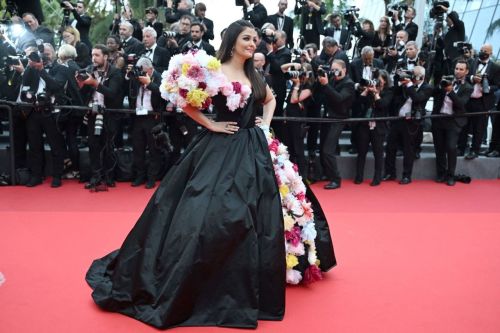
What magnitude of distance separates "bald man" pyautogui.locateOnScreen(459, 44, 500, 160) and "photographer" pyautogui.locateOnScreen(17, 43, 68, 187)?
5761 mm

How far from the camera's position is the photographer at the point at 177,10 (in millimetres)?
9477

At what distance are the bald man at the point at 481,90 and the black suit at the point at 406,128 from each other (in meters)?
0.81

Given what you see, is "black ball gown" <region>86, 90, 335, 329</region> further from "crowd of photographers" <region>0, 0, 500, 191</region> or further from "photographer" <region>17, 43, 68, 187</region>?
"photographer" <region>17, 43, 68, 187</region>

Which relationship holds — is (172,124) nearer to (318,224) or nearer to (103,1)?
(318,224)

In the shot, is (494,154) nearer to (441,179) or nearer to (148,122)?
(441,179)

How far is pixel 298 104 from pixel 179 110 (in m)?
1.65

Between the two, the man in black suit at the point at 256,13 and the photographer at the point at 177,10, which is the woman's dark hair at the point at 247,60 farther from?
the man in black suit at the point at 256,13

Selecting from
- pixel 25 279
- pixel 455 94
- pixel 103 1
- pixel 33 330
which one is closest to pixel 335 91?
pixel 455 94

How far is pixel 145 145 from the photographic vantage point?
7.74 m

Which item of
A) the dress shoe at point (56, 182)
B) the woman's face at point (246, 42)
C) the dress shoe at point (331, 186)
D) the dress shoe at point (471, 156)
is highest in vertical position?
the woman's face at point (246, 42)

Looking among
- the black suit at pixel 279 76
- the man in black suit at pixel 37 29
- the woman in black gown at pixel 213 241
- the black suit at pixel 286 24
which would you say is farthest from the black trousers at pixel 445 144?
the man in black suit at pixel 37 29

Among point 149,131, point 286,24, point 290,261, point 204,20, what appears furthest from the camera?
point 286,24

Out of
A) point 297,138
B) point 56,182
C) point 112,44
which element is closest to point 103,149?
point 56,182

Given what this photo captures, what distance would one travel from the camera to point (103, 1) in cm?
1880
